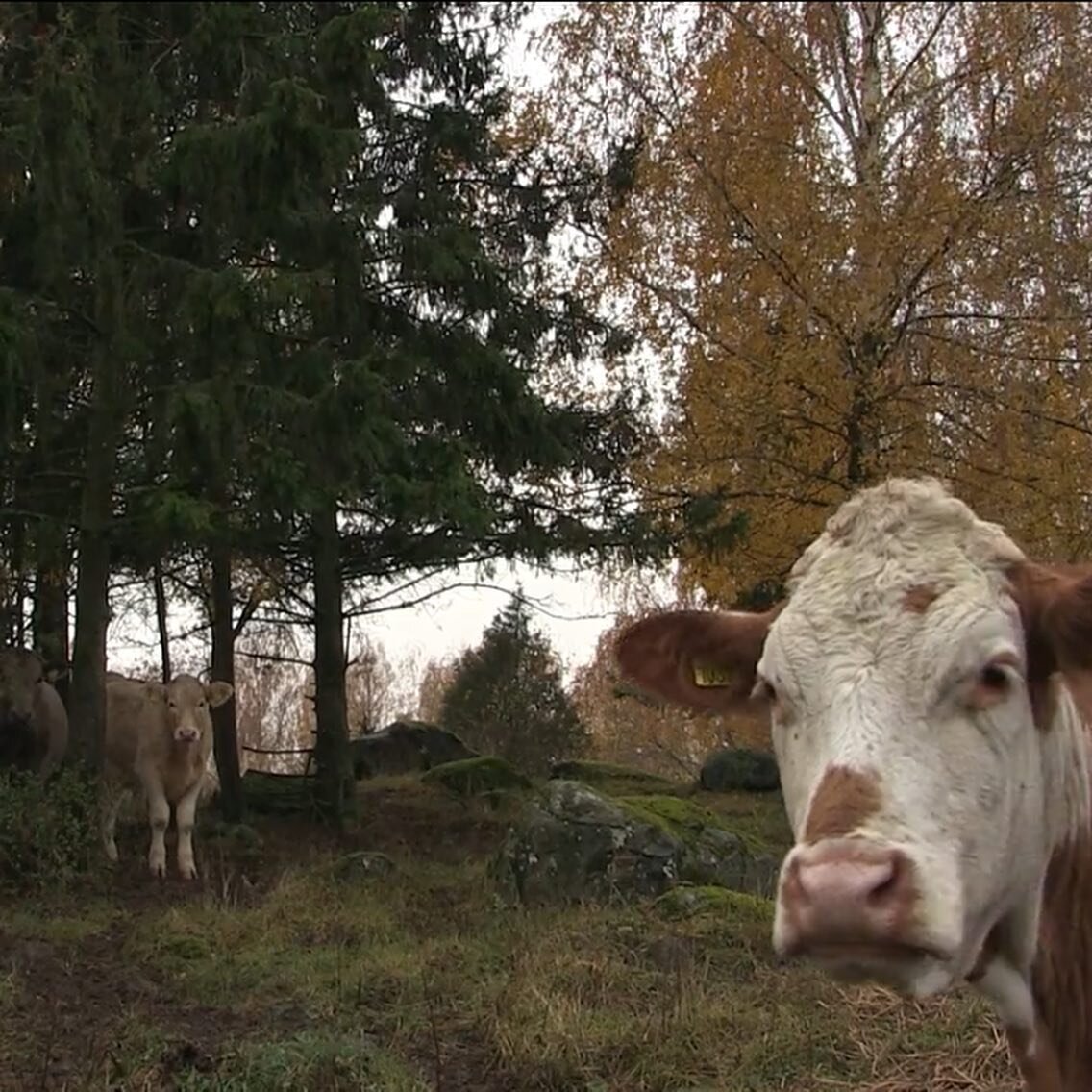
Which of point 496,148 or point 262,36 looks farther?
point 496,148

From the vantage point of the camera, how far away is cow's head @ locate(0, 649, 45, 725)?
1218cm

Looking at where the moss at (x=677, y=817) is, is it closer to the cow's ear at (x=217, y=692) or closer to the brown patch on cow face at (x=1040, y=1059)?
the cow's ear at (x=217, y=692)

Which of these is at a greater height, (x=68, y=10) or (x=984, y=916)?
(x=68, y=10)

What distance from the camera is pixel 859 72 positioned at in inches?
543

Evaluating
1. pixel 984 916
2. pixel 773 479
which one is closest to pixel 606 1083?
pixel 984 916

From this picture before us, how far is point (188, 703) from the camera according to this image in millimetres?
11867

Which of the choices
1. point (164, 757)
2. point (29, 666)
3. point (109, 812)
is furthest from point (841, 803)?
point (29, 666)

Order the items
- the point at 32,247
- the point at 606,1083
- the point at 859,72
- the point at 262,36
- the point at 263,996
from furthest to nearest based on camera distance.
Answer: the point at 859,72 → the point at 262,36 → the point at 32,247 → the point at 263,996 → the point at 606,1083

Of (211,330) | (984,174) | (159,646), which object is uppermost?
(984,174)

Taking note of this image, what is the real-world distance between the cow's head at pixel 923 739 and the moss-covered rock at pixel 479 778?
41.5 feet

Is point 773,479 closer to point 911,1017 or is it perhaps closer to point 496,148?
point 496,148

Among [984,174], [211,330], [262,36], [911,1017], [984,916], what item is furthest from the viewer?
[984,174]

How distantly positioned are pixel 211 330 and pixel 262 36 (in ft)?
10.9

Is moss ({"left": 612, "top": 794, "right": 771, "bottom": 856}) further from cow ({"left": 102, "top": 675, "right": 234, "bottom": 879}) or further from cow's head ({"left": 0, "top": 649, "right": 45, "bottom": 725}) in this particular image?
cow's head ({"left": 0, "top": 649, "right": 45, "bottom": 725})
